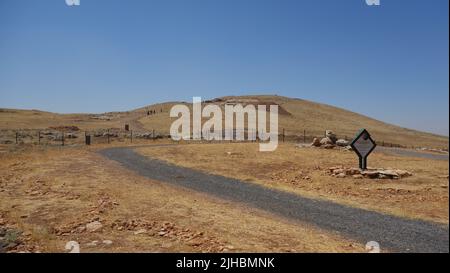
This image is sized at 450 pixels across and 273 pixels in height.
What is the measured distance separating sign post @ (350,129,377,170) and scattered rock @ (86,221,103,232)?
16.9 meters

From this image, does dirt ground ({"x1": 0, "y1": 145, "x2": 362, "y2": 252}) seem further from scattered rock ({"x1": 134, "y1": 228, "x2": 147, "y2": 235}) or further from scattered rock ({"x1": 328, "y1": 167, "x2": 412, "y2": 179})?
scattered rock ({"x1": 328, "y1": 167, "x2": 412, "y2": 179})

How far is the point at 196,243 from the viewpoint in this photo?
29.3 ft

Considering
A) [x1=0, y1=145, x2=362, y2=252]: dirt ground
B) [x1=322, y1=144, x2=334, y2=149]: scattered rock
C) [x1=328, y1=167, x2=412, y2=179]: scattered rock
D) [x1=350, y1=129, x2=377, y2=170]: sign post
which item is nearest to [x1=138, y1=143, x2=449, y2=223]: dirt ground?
[x1=328, y1=167, x2=412, y2=179]: scattered rock

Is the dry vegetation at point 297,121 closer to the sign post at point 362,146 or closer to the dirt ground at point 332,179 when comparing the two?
the dirt ground at point 332,179

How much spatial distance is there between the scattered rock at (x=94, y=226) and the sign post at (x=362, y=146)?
1687cm

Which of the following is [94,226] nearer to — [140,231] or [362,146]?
[140,231]

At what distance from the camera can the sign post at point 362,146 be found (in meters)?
22.3

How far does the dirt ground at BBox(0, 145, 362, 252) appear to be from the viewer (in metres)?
8.91

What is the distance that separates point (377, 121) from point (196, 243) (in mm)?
129935

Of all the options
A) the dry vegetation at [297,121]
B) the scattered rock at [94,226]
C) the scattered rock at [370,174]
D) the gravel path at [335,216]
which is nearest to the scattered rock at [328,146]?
the scattered rock at [370,174]

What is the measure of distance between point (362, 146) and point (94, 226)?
17.7 meters

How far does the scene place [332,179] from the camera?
20.6m
